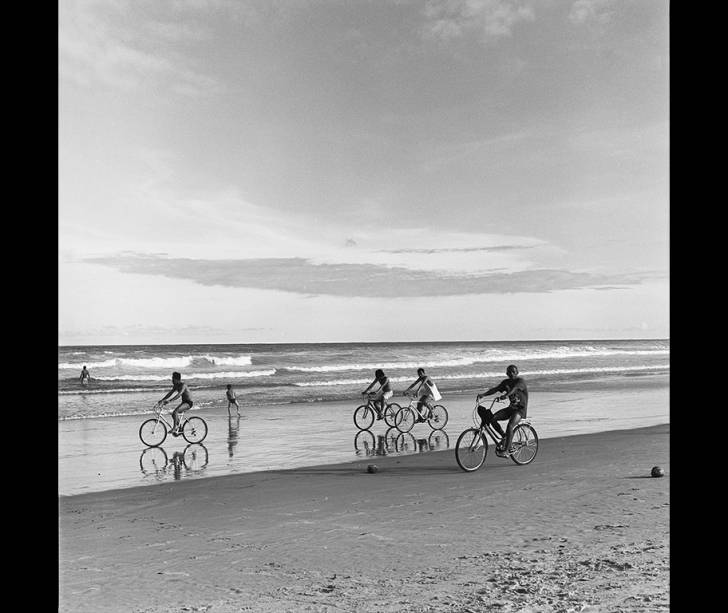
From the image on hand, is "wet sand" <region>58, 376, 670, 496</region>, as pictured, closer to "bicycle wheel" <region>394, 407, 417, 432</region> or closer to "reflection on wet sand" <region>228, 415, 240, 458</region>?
"reflection on wet sand" <region>228, 415, 240, 458</region>

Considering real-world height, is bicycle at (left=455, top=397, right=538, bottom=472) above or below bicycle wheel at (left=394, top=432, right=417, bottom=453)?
above

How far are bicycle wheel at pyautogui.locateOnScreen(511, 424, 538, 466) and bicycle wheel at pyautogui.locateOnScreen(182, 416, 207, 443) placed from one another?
22.0 feet

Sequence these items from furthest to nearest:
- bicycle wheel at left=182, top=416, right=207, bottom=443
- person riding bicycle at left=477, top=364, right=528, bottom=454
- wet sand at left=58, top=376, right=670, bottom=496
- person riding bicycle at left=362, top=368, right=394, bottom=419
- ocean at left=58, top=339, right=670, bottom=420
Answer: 1. ocean at left=58, top=339, right=670, bottom=420
2. person riding bicycle at left=362, top=368, right=394, bottom=419
3. bicycle wheel at left=182, top=416, right=207, bottom=443
4. wet sand at left=58, top=376, right=670, bottom=496
5. person riding bicycle at left=477, top=364, right=528, bottom=454

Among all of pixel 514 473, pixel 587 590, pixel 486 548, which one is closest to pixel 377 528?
pixel 486 548

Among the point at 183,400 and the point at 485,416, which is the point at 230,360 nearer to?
the point at 183,400

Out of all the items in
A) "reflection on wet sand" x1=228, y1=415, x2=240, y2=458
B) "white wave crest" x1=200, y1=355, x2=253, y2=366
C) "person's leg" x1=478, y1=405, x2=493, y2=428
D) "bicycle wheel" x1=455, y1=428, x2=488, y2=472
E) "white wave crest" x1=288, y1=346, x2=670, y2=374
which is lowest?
"white wave crest" x1=288, y1=346, x2=670, y2=374

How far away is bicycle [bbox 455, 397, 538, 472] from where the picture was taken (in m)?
10.9

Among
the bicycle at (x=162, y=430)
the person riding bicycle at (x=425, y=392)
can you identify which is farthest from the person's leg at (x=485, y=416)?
the bicycle at (x=162, y=430)

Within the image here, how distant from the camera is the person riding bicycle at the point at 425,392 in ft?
50.8

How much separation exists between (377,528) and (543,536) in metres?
1.78

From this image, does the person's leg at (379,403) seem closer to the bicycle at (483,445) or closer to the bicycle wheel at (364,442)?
the bicycle wheel at (364,442)

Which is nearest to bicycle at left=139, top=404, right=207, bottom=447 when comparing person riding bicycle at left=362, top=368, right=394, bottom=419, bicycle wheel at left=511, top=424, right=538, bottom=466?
person riding bicycle at left=362, top=368, right=394, bottom=419

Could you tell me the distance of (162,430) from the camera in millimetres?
15039
